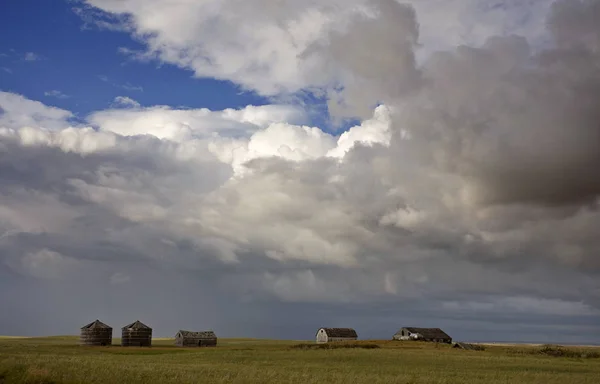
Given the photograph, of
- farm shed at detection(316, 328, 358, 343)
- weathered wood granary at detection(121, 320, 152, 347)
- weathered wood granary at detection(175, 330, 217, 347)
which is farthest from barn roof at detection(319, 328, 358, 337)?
weathered wood granary at detection(121, 320, 152, 347)

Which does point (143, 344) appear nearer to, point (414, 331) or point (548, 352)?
point (414, 331)

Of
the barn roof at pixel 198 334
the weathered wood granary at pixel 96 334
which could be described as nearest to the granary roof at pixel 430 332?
the barn roof at pixel 198 334

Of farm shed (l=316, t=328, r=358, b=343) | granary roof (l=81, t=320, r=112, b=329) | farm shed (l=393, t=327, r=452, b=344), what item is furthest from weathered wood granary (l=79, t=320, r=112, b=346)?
farm shed (l=393, t=327, r=452, b=344)

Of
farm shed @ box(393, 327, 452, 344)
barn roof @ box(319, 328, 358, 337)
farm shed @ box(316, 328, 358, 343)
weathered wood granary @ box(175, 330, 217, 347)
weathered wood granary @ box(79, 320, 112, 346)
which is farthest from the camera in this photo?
barn roof @ box(319, 328, 358, 337)

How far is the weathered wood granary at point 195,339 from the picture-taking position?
122438 mm

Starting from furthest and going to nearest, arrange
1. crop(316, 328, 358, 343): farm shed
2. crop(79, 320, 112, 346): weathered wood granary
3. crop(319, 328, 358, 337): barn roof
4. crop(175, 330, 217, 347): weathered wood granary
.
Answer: crop(319, 328, 358, 337): barn roof → crop(316, 328, 358, 343): farm shed → crop(175, 330, 217, 347): weathered wood granary → crop(79, 320, 112, 346): weathered wood granary

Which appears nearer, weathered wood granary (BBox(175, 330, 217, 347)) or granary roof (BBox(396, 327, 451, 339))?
weathered wood granary (BBox(175, 330, 217, 347))

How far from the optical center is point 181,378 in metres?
31.8

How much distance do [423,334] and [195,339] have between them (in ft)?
178

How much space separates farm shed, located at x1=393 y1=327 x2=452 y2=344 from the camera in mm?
138375

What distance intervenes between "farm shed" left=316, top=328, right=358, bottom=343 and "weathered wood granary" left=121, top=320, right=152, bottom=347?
4322 centimetres

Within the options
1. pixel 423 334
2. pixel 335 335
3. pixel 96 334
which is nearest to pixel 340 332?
pixel 335 335

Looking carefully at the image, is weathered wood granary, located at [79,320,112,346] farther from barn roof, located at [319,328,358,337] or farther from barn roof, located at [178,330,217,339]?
barn roof, located at [319,328,358,337]

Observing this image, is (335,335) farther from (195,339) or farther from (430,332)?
(195,339)
